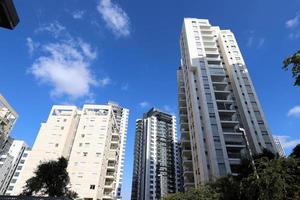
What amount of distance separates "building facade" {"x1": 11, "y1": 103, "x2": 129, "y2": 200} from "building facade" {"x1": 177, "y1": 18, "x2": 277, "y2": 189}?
20.7 metres

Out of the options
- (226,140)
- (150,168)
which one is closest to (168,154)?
(150,168)

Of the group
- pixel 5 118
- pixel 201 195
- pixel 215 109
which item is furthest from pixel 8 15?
pixel 5 118

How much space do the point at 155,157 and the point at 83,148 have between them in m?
82.7

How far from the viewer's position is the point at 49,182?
115 feet

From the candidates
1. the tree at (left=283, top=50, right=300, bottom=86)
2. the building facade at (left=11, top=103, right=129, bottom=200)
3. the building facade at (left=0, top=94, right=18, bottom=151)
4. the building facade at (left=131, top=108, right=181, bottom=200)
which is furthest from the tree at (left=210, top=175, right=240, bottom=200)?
the building facade at (left=131, top=108, right=181, bottom=200)

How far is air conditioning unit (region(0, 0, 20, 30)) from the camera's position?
11.7ft

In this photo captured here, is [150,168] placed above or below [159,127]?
below

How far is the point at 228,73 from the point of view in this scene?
219 feet

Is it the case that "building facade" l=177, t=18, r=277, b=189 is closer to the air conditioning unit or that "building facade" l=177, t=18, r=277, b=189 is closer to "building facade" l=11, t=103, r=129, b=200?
"building facade" l=11, t=103, r=129, b=200

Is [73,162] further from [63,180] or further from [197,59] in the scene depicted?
[197,59]

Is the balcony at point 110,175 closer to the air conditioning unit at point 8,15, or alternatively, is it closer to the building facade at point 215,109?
the building facade at point 215,109

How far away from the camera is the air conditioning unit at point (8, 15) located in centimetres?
357

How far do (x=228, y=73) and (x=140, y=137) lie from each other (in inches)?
4014

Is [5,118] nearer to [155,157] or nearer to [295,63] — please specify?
[295,63]
